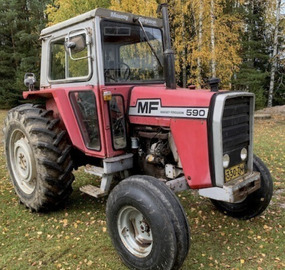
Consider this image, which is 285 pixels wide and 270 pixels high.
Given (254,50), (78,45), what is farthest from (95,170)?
(254,50)

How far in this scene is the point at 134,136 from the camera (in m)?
3.73

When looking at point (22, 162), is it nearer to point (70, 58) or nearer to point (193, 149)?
point (70, 58)

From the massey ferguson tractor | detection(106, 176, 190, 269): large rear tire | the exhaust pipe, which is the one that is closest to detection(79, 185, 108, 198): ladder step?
the massey ferguson tractor

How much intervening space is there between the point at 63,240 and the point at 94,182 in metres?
1.87

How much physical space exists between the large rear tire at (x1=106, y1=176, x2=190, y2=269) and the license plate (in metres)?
0.63

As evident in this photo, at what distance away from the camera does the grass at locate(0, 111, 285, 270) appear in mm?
3123

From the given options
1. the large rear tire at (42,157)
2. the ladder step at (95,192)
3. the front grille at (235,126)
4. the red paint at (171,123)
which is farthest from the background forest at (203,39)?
the front grille at (235,126)

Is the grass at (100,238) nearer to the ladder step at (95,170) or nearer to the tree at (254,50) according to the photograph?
the ladder step at (95,170)

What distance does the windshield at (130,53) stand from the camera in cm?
352

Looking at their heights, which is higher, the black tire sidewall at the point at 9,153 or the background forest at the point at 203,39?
the background forest at the point at 203,39

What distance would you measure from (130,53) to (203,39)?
30.9ft

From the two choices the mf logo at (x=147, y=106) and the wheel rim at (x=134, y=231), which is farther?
Result: the mf logo at (x=147, y=106)

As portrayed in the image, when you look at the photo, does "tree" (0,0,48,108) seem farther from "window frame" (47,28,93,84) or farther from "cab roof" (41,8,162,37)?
"cab roof" (41,8,162,37)

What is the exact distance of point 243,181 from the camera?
10.2 ft
